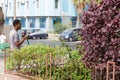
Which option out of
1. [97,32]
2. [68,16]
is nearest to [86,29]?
[97,32]

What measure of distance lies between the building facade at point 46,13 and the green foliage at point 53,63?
48.2 m

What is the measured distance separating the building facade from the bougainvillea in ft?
164

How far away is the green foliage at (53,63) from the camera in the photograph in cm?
816

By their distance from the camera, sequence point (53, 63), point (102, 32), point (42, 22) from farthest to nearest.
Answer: point (42, 22) → point (53, 63) → point (102, 32)

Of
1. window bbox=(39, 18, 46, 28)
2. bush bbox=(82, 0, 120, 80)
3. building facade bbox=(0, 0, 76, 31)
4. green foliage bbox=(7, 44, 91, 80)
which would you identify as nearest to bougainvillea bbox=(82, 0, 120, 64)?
bush bbox=(82, 0, 120, 80)

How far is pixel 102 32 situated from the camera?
677 centimetres

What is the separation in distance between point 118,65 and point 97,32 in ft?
2.07

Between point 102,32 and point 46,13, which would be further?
point 46,13

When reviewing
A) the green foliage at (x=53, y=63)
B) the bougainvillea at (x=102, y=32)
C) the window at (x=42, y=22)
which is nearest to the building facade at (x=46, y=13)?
the window at (x=42, y=22)

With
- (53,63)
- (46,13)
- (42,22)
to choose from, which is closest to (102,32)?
(53,63)

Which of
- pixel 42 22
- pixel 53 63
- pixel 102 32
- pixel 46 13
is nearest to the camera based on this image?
pixel 102 32

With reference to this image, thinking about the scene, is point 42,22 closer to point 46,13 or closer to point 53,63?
point 46,13

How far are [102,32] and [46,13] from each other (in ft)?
183

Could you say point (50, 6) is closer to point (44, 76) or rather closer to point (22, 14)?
point (22, 14)
